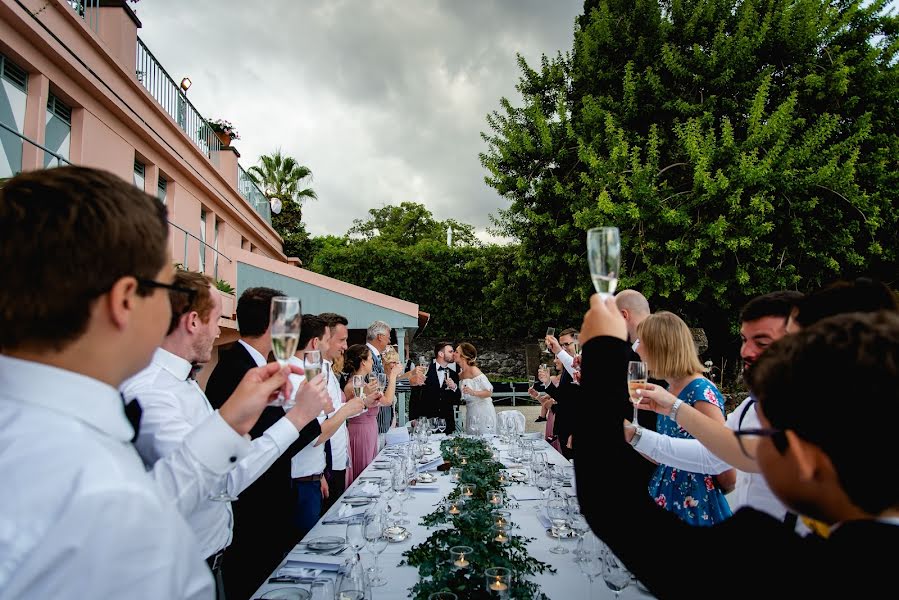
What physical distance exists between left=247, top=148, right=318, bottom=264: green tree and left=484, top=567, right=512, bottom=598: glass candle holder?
2847 cm

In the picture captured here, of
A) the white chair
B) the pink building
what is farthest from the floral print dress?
the pink building

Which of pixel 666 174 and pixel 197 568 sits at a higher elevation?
pixel 666 174

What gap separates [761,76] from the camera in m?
11.2

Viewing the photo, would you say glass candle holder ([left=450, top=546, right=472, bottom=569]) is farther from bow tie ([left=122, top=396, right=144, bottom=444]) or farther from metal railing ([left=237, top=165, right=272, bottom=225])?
metal railing ([left=237, top=165, right=272, bottom=225])

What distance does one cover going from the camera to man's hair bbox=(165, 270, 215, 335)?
2211 millimetres

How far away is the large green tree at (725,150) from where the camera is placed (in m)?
10.3

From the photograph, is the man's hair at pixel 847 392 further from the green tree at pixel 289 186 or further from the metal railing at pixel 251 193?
the green tree at pixel 289 186

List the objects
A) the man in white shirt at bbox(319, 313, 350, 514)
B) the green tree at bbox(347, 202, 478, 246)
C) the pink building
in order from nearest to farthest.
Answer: the man in white shirt at bbox(319, 313, 350, 514), the pink building, the green tree at bbox(347, 202, 478, 246)

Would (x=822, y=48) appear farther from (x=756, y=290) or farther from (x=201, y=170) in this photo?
(x=201, y=170)

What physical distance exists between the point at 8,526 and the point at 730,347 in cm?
1569

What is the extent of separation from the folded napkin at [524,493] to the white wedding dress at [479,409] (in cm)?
324

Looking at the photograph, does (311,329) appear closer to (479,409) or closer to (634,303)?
(634,303)

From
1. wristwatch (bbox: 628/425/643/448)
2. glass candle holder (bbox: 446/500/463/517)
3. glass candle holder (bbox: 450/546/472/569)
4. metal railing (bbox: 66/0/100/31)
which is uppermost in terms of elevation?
metal railing (bbox: 66/0/100/31)

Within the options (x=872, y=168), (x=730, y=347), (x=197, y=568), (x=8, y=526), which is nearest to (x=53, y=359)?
(x=8, y=526)
